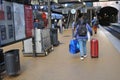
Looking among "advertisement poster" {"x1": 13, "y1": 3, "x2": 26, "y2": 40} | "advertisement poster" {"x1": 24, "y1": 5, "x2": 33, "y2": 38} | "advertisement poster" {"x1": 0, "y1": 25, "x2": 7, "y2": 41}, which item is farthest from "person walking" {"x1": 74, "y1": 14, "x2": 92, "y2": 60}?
"advertisement poster" {"x1": 0, "y1": 25, "x2": 7, "y2": 41}

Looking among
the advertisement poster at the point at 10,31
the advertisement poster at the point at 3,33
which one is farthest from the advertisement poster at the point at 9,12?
the advertisement poster at the point at 3,33

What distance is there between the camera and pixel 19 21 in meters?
9.63

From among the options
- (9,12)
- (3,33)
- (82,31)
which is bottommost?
(82,31)

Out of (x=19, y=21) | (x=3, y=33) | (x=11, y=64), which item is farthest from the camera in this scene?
(x=19, y=21)

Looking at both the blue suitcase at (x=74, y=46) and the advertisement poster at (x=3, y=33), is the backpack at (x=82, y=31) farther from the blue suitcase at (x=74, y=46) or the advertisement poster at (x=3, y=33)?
the advertisement poster at (x=3, y=33)

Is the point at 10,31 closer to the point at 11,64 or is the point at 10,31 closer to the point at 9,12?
the point at 9,12

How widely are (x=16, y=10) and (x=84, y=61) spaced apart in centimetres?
389

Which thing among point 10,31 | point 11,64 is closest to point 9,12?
point 10,31

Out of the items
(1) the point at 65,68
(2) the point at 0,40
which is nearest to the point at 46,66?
(1) the point at 65,68

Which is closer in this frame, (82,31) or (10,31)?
(10,31)

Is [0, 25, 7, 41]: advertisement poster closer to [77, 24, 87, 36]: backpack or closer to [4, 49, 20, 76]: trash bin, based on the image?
[4, 49, 20, 76]: trash bin

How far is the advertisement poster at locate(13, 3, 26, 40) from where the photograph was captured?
927 cm

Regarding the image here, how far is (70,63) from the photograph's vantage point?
1127 centimetres

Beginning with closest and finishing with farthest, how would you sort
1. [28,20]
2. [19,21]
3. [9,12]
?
[9,12]
[19,21]
[28,20]
